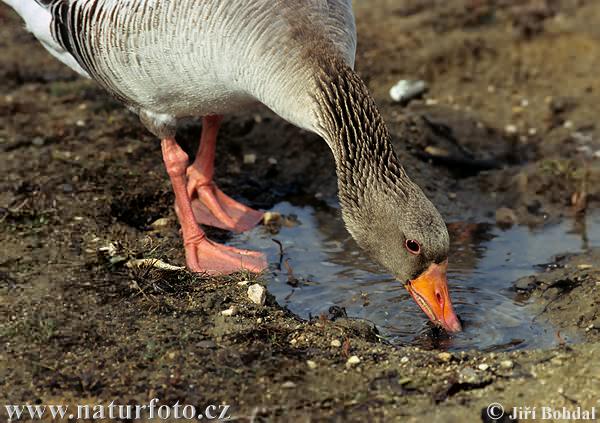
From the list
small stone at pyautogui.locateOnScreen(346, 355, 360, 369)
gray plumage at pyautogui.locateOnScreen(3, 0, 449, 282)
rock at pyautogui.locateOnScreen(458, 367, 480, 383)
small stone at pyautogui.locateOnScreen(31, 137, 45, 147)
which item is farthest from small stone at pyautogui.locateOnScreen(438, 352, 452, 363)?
small stone at pyautogui.locateOnScreen(31, 137, 45, 147)

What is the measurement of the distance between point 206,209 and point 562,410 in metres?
3.80

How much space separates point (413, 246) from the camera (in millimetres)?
5656

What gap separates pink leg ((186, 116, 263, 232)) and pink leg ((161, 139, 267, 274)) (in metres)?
0.50

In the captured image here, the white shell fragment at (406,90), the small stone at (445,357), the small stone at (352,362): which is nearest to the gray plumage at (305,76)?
the small stone at (445,357)

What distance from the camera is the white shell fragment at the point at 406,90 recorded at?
9.45 metres

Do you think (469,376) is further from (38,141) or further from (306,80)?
(38,141)

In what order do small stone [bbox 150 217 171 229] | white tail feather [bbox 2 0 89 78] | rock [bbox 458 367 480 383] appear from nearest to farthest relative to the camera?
rock [bbox 458 367 480 383]
white tail feather [bbox 2 0 89 78]
small stone [bbox 150 217 171 229]

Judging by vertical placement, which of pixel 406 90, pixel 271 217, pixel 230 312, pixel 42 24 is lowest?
pixel 271 217

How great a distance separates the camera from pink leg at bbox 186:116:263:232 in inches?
296

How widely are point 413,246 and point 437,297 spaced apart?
42 cm

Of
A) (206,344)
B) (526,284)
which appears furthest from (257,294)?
(526,284)

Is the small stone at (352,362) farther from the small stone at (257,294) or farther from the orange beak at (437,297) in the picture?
the small stone at (257,294)

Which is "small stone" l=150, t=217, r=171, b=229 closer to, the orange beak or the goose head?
the goose head

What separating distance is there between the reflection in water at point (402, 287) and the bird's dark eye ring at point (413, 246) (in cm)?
63
